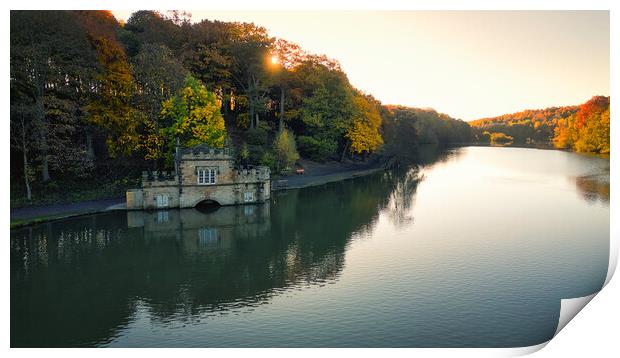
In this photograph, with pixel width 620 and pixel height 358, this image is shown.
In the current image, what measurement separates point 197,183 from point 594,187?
129 ft

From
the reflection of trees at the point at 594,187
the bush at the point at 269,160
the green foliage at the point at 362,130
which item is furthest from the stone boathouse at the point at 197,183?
the reflection of trees at the point at 594,187

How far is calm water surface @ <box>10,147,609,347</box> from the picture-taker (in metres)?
17.9

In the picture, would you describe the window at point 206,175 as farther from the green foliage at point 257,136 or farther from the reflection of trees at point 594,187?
the reflection of trees at point 594,187

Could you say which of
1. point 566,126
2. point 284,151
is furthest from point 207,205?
point 566,126

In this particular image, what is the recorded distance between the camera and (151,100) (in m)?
42.4

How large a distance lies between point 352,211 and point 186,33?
31.7 metres

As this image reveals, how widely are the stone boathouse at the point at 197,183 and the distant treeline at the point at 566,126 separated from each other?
59701 mm

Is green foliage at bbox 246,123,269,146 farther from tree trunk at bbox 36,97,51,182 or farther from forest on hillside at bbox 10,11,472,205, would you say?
tree trunk at bbox 36,97,51,182

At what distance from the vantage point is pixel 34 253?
83.6ft

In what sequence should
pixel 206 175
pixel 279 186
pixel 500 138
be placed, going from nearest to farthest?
pixel 206 175 < pixel 279 186 < pixel 500 138

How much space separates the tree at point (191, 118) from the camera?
4281cm

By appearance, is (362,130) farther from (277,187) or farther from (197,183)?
(197,183)

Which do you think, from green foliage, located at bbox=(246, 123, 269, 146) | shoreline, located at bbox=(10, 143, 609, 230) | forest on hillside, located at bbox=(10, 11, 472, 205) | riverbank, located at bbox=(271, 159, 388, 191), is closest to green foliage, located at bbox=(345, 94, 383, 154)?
forest on hillside, located at bbox=(10, 11, 472, 205)

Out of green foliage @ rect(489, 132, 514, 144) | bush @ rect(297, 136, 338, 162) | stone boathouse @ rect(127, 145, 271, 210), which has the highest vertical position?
green foliage @ rect(489, 132, 514, 144)
